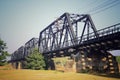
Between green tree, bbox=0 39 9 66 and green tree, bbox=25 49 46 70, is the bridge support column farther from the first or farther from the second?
green tree, bbox=0 39 9 66

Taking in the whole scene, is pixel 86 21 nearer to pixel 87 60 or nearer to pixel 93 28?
pixel 93 28

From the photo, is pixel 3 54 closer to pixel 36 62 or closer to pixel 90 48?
pixel 36 62

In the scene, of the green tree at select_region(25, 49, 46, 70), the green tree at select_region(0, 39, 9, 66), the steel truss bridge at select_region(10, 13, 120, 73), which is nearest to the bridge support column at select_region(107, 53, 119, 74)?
the steel truss bridge at select_region(10, 13, 120, 73)

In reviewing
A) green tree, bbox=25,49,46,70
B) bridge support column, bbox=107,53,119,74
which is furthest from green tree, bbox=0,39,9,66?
bridge support column, bbox=107,53,119,74

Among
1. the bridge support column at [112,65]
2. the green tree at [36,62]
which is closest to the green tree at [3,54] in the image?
the green tree at [36,62]

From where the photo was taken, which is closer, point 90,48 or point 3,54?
point 90,48

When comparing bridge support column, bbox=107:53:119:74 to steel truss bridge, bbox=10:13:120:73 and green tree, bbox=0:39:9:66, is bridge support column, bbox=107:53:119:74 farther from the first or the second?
green tree, bbox=0:39:9:66

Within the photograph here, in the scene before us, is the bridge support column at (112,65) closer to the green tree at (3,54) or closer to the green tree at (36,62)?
the green tree at (36,62)

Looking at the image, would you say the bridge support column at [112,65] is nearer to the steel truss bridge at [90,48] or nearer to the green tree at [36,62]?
the steel truss bridge at [90,48]

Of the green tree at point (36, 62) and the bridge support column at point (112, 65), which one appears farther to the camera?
the green tree at point (36, 62)

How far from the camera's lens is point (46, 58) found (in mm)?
39062

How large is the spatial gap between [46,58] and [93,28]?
1617cm

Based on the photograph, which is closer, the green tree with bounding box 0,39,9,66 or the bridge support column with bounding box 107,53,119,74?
the bridge support column with bounding box 107,53,119,74

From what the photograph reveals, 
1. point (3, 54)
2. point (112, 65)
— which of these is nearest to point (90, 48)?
point (112, 65)
